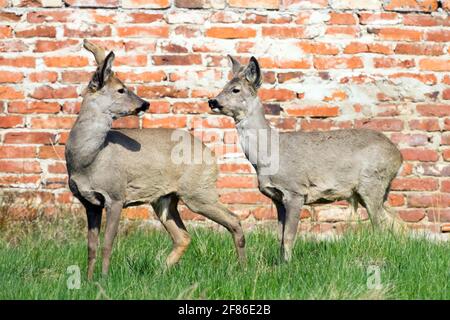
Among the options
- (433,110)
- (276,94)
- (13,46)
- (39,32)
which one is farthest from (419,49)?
(13,46)

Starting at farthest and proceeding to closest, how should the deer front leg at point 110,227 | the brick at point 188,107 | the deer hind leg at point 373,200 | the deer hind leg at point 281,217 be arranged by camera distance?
1. the brick at point 188,107
2. the deer hind leg at point 373,200
3. the deer hind leg at point 281,217
4. the deer front leg at point 110,227

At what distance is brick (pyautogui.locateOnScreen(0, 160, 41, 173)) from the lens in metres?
8.55

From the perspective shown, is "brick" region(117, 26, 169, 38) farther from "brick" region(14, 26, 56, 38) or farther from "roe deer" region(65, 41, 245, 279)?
"roe deer" region(65, 41, 245, 279)

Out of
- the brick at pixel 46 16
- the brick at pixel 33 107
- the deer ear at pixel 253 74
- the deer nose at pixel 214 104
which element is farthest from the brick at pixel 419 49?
the brick at pixel 33 107

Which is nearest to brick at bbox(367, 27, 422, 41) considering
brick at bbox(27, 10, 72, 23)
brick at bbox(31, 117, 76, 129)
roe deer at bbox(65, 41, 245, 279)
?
roe deer at bbox(65, 41, 245, 279)

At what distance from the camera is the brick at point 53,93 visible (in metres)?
8.59

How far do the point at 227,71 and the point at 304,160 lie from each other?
1476 millimetres

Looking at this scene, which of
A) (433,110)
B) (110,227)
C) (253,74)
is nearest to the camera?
(110,227)

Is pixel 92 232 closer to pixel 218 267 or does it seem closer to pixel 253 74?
pixel 218 267

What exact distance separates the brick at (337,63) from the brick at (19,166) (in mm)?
2888

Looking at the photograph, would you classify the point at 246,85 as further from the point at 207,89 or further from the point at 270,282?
the point at 270,282

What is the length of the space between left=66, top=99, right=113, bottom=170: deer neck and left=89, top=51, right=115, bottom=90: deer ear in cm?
12

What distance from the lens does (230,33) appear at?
8.65 metres

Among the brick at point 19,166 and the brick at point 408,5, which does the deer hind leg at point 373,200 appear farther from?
the brick at point 19,166
